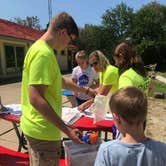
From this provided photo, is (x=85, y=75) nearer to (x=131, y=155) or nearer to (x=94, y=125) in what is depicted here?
(x=94, y=125)

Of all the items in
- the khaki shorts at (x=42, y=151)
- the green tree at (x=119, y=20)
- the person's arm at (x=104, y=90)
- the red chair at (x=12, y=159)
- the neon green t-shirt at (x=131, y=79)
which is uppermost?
the green tree at (x=119, y=20)

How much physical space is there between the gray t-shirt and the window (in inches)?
976

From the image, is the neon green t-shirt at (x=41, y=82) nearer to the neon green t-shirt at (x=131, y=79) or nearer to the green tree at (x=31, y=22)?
the neon green t-shirt at (x=131, y=79)

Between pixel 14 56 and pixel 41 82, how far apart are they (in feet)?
83.0

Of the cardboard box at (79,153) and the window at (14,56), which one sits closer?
the cardboard box at (79,153)

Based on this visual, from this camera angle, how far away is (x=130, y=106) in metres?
1.92

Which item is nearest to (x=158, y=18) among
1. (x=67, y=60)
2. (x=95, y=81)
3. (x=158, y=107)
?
(x=67, y=60)

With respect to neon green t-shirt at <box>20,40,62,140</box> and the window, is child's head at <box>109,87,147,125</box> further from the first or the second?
the window

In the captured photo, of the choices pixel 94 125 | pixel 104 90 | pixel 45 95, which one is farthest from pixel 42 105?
pixel 104 90

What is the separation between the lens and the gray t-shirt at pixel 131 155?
6.35ft

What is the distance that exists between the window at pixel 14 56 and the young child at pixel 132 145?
2478cm

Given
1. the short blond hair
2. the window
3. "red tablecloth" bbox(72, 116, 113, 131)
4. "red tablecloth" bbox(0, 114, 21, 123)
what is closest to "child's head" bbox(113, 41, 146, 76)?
"red tablecloth" bbox(72, 116, 113, 131)

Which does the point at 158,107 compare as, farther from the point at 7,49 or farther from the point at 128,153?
the point at 7,49

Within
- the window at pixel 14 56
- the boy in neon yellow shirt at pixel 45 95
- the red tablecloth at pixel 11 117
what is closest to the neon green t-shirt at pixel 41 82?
the boy in neon yellow shirt at pixel 45 95
